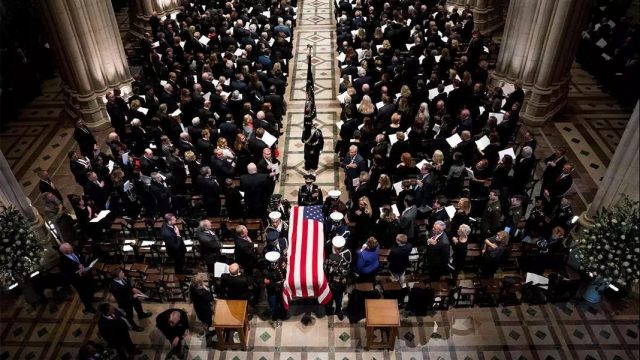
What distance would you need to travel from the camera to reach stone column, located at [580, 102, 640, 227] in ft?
22.0

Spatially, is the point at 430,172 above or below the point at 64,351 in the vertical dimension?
above

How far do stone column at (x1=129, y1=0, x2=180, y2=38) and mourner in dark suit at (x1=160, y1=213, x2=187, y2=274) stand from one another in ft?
43.4

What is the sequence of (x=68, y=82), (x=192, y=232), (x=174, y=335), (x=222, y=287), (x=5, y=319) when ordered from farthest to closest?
(x=68, y=82)
(x=192, y=232)
(x=5, y=319)
(x=222, y=287)
(x=174, y=335)

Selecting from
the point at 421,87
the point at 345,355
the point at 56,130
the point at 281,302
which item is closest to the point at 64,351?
the point at 281,302

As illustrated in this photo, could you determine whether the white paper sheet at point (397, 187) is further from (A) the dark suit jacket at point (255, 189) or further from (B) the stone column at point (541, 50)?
(B) the stone column at point (541, 50)

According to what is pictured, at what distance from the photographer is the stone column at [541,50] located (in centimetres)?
1106

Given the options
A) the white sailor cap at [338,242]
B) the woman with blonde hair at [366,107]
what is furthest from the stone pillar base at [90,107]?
the white sailor cap at [338,242]

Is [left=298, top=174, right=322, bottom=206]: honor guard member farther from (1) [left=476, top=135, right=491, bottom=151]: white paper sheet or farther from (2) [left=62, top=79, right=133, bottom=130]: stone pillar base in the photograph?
(2) [left=62, top=79, right=133, bottom=130]: stone pillar base

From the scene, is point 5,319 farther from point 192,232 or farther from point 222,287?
point 222,287

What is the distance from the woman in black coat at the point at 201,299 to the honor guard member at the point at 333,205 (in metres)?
2.49

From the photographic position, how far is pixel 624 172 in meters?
6.98

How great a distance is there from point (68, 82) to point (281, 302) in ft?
30.6

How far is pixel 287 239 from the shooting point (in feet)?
25.9

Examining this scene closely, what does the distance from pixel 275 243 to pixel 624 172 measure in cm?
546
